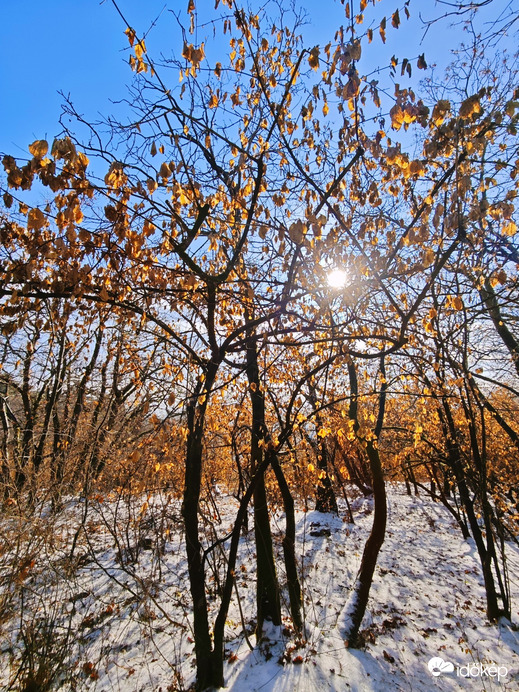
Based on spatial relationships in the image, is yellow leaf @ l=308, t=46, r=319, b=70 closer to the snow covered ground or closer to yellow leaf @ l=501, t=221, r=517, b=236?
yellow leaf @ l=501, t=221, r=517, b=236

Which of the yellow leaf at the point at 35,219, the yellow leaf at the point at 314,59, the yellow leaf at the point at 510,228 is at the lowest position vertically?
the yellow leaf at the point at 35,219

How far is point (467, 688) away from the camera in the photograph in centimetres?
386

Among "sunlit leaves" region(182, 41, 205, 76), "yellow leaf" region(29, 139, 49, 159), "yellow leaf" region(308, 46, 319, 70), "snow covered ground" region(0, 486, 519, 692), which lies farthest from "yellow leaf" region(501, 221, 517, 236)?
"snow covered ground" region(0, 486, 519, 692)

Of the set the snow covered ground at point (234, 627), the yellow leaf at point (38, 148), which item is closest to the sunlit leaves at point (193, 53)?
the yellow leaf at point (38, 148)

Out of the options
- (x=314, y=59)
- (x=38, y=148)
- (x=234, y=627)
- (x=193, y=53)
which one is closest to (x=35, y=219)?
(x=38, y=148)

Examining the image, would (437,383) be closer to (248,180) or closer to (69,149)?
(248,180)

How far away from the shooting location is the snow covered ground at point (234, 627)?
3.63 meters

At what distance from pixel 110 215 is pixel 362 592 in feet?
18.0

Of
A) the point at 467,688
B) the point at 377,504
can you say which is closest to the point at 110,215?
the point at 377,504

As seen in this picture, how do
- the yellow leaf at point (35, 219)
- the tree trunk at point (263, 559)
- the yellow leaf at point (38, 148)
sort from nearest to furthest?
1. the yellow leaf at point (38, 148)
2. the yellow leaf at point (35, 219)
3. the tree trunk at point (263, 559)

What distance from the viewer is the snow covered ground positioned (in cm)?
363

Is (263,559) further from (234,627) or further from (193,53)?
(193,53)

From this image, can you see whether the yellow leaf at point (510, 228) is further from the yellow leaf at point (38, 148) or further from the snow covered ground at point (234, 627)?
the snow covered ground at point (234, 627)

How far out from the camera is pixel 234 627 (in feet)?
15.4
